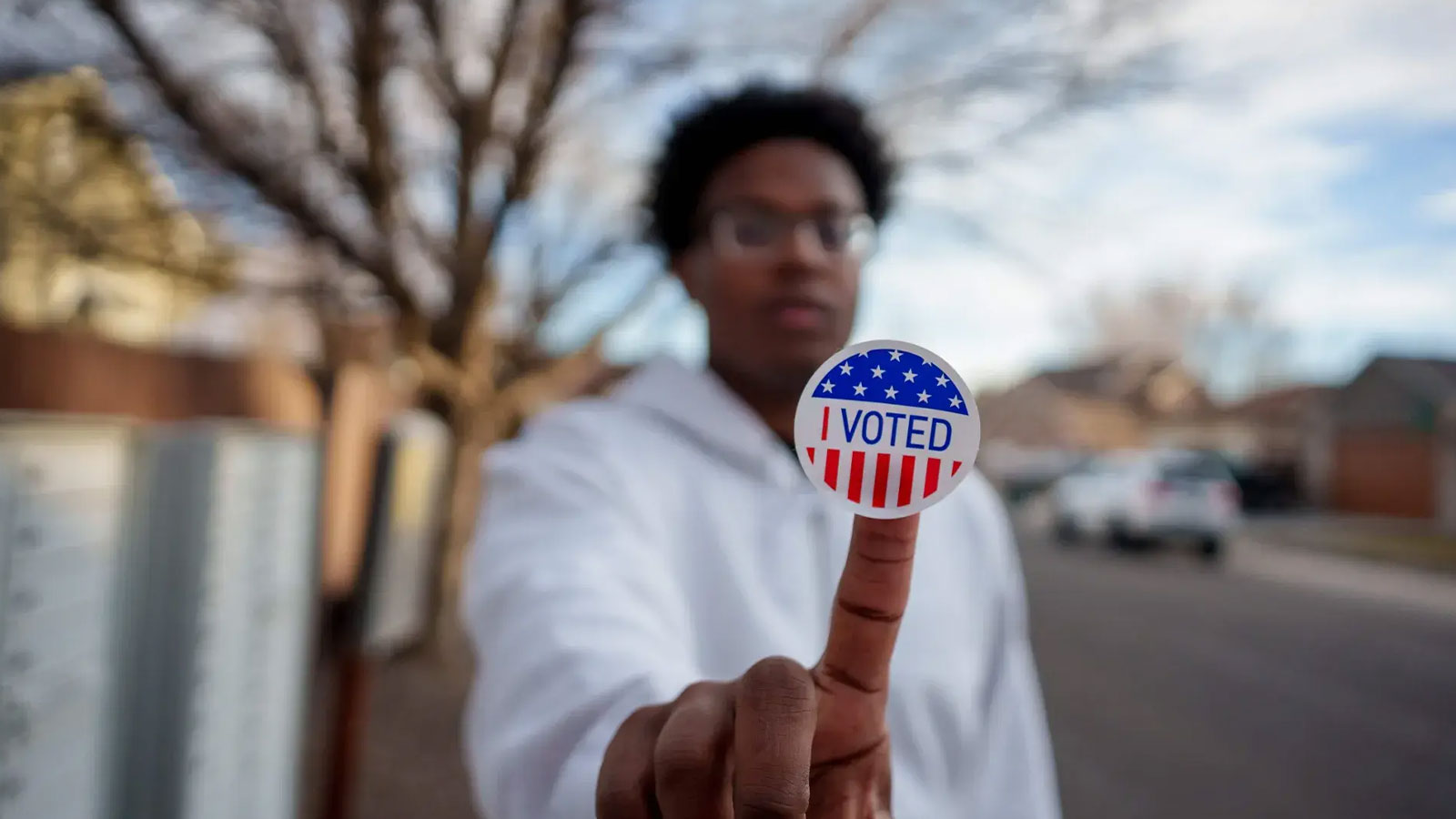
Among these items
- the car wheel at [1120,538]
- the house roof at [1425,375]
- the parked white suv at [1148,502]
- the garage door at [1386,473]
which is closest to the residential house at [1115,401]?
the garage door at [1386,473]

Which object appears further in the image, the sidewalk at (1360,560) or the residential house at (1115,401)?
the residential house at (1115,401)

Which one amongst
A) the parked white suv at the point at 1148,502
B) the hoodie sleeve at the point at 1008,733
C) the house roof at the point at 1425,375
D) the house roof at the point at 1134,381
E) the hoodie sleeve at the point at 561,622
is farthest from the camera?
the house roof at the point at 1134,381

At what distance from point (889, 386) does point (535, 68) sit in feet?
15.8

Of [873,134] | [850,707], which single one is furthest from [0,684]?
[873,134]

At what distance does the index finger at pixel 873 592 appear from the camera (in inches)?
24.7

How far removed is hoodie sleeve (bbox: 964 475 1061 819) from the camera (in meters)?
1.30

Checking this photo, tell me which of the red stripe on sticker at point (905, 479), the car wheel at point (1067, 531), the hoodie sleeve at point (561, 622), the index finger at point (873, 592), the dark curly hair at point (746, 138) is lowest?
the car wheel at point (1067, 531)

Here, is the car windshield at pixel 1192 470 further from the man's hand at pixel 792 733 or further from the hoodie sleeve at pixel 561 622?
the man's hand at pixel 792 733

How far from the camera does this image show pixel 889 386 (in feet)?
2.20

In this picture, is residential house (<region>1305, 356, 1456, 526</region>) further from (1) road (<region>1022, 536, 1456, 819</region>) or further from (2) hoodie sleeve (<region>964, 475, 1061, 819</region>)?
(2) hoodie sleeve (<region>964, 475, 1061, 819</region>)

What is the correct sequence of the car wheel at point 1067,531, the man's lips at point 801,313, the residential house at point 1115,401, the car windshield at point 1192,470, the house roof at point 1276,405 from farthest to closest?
1. the residential house at point 1115,401
2. the house roof at point 1276,405
3. the car wheel at point 1067,531
4. the car windshield at point 1192,470
5. the man's lips at point 801,313

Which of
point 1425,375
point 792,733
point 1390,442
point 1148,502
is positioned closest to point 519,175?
point 792,733

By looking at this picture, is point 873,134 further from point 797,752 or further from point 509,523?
point 797,752

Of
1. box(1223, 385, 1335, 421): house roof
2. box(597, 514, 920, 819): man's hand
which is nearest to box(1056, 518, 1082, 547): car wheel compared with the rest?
box(1223, 385, 1335, 421): house roof
